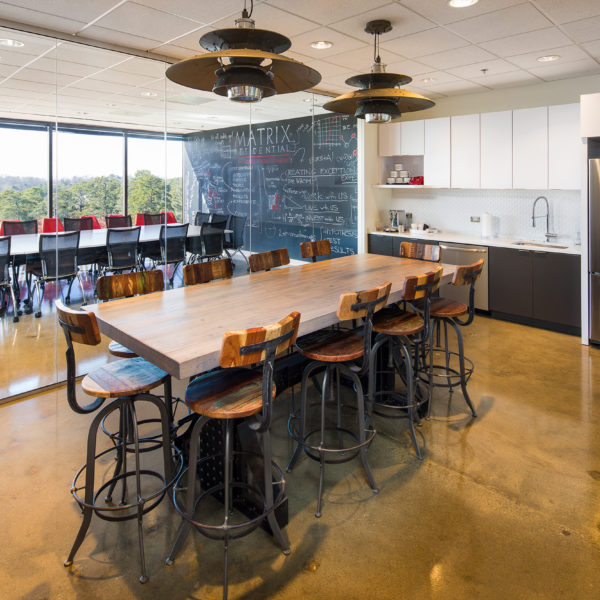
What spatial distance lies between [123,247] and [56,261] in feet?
2.00

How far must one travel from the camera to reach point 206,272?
319 cm

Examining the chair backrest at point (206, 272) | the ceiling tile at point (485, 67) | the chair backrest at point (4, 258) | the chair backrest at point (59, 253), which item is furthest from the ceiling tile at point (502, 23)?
the chair backrest at point (4, 258)

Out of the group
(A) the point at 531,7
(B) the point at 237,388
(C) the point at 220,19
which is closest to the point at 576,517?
(B) the point at 237,388

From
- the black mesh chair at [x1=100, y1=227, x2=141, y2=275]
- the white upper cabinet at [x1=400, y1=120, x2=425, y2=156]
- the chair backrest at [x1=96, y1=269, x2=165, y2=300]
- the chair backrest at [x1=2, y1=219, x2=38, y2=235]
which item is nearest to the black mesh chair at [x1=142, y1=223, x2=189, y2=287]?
the black mesh chair at [x1=100, y1=227, x2=141, y2=275]

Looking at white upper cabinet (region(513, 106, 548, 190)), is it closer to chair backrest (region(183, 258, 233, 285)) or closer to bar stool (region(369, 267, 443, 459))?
bar stool (region(369, 267, 443, 459))

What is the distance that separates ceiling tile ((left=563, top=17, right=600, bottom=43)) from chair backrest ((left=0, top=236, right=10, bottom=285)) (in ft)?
13.9

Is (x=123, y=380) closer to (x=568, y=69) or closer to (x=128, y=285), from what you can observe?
(x=128, y=285)

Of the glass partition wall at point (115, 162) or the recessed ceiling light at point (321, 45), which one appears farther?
the recessed ceiling light at point (321, 45)

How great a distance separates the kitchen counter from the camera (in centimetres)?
479

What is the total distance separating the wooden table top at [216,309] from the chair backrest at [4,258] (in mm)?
1338

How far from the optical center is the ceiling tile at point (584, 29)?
→ 331 centimetres

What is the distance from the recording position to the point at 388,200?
21.9 ft

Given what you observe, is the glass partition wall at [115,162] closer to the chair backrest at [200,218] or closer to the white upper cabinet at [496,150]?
the chair backrest at [200,218]

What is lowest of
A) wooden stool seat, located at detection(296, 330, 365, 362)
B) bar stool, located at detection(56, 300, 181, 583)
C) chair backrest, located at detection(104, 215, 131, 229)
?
bar stool, located at detection(56, 300, 181, 583)
